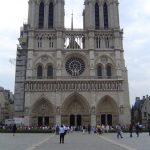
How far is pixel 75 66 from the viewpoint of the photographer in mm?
55594

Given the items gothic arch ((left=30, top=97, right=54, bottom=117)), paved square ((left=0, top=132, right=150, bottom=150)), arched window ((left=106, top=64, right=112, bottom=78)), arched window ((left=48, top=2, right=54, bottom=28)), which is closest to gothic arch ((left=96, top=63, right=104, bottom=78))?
arched window ((left=106, top=64, right=112, bottom=78))

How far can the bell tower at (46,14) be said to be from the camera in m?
56.9

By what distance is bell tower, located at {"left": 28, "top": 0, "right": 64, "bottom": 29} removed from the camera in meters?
56.9

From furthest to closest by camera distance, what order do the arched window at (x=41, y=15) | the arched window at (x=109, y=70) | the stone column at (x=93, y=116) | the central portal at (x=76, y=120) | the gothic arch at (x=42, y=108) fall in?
the arched window at (x=41, y=15)
the arched window at (x=109, y=70)
the central portal at (x=76, y=120)
the gothic arch at (x=42, y=108)
the stone column at (x=93, y=116)

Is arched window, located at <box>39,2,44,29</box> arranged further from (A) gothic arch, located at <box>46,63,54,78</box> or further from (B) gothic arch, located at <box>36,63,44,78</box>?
(A) gothic arch, located at <box>46,63,54,78</box>

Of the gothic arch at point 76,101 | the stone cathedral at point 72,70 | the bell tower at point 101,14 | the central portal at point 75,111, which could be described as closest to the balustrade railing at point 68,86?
the stone cathedral at point 72,70

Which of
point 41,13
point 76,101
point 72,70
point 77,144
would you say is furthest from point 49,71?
point 77,144

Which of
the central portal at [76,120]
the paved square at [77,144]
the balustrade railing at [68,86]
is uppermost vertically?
the balustrade railing at [68,86]

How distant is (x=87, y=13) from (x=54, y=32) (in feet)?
25.8

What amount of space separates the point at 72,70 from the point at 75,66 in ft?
3.37

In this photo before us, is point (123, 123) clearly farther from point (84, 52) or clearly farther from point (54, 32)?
point (54, 32)

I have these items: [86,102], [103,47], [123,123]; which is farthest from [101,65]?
[123,123]

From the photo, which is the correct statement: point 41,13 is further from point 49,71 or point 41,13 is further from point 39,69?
point 49,71

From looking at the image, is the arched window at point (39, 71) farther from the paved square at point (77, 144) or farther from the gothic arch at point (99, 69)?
the paved square at point (77, 144)
